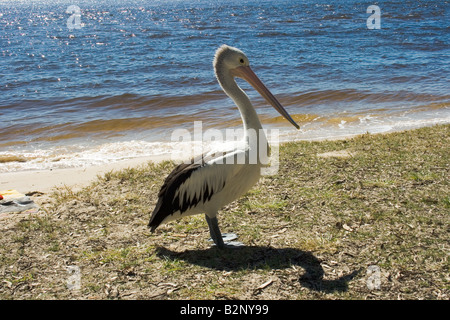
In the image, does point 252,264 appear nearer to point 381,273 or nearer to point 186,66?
point 381,273

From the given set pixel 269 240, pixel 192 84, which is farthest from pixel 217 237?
pixel 192 84

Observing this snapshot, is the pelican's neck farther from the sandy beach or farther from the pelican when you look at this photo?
the sandy beach

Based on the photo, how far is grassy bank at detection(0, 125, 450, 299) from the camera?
3.63 m

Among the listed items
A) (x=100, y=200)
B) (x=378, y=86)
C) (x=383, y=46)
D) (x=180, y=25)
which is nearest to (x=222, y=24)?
(x=180, y=25)

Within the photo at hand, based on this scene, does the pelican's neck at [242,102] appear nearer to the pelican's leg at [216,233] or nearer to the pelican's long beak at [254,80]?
the pelican's long beak at [254,80]

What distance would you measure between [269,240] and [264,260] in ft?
1.29

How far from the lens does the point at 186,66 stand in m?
18.2

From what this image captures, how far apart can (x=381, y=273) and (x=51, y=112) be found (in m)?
11.4

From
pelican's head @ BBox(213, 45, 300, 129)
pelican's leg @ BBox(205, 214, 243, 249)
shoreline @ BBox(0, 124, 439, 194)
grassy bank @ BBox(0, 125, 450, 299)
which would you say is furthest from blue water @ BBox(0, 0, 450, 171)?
pelican's leg @ BBox(205, 214, 243, 249)

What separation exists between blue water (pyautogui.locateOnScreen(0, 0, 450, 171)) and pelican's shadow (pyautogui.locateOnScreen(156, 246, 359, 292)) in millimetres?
4967

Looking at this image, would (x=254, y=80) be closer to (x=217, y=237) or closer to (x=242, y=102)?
(x=242, y=102)

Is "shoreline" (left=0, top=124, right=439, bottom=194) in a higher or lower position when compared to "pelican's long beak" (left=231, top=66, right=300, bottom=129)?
lower

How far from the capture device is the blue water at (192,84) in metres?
10.6

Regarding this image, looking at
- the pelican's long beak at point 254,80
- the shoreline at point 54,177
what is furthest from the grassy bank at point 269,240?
the pelican's long beak at point 254,80
